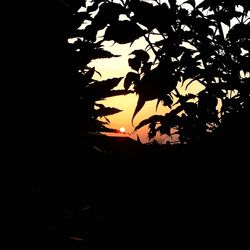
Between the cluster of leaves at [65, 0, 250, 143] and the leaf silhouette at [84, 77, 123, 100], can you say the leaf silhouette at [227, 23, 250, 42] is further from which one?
the leaf silhouette at [84, 77, 123, 100]

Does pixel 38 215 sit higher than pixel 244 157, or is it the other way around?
pixel 244 157

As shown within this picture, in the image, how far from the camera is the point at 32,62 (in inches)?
34.3

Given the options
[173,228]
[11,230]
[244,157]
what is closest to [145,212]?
[173,228]

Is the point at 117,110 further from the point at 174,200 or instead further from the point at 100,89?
the point at 174,200

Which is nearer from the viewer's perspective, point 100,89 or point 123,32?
point 100,89

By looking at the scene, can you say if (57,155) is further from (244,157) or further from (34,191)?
(244,157)

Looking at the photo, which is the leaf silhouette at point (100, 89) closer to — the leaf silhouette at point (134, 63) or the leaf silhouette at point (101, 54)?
the leaf silhouette at point (101, 54)

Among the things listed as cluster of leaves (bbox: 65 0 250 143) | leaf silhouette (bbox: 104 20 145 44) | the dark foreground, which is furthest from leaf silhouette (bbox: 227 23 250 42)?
the dark foreground

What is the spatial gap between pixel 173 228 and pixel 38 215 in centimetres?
82

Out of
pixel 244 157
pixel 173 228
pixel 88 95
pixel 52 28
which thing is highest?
pixel 52 28

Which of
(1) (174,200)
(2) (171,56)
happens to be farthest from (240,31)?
(1) (174,200)

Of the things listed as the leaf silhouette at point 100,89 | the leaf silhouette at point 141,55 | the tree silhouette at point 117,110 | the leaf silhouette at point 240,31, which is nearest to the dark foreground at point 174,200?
the tree silhouette at point 117,110

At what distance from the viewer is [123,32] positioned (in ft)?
4.80

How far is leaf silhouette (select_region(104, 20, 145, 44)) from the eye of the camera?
1.45 meters
